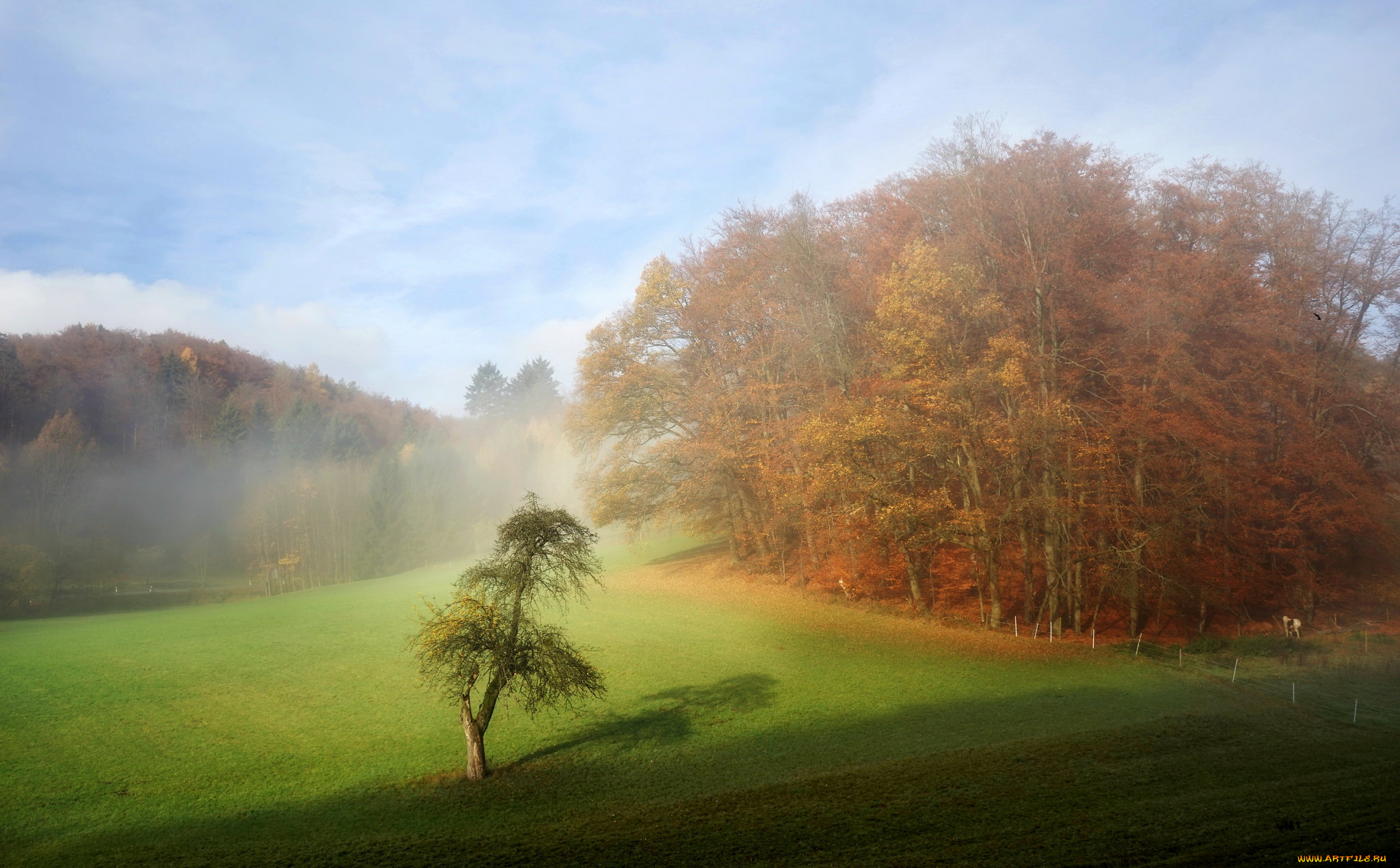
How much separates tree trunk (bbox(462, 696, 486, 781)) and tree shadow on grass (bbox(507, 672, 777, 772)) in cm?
65

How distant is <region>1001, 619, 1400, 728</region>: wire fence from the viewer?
18.4 metres

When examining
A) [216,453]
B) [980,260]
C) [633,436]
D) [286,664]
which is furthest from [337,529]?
[980,260]

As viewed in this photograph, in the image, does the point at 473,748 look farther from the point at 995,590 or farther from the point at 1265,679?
the point at 1265,679

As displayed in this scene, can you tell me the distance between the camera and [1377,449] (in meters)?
29.4

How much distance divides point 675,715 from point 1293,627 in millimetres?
26057

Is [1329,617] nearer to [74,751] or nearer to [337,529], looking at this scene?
[74,751]

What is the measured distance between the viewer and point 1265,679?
71.7 feet

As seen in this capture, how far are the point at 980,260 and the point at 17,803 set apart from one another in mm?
31229

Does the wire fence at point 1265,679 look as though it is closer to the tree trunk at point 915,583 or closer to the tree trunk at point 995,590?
the tree trunk at point 995,590

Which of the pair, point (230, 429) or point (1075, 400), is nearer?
point (1075, 400)

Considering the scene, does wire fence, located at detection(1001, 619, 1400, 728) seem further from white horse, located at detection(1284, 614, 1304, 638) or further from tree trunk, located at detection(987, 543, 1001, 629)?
white horse, located at detection(1284, 614, 1304, 638)

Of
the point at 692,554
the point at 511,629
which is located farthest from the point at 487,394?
the point at 511,629

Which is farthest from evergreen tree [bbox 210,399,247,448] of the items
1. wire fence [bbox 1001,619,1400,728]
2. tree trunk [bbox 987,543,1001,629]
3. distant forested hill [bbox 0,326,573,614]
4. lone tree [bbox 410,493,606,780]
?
wire fence [bbox 1001,619,1400,728]

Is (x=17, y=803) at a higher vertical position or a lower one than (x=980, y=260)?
lower
